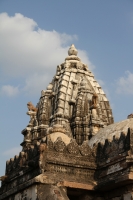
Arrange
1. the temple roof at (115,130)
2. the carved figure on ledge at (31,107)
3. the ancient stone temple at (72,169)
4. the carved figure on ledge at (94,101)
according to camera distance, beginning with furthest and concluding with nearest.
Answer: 1. the carved figure on ledge at (31,107)
2. the carved figure on ledge at (94,101)
3. the temple roof at (115,130)
4. the ancient stone temple at (72,169)

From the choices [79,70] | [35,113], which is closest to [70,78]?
[79,70]

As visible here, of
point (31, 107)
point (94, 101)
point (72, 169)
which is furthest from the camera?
point (31, 107)

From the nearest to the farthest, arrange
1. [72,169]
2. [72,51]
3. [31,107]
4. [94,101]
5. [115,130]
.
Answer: [72,169] → [115,130] → [94,101] → [31,107] → [72,51]

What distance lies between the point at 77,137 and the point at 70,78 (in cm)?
633

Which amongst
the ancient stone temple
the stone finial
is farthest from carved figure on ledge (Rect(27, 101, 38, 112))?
the ancient stone temple

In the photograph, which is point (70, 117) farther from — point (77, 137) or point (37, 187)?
point (37, 187)

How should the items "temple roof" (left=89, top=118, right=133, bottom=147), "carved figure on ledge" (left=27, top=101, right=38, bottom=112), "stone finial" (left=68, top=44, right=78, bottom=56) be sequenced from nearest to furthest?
"temple roof" (left=89, top=118, right=133, bottom=147) < "carved figure on ledge" (left=27, top=101, right=38, bottom=112) < "stone finial" (left=68, top=44, right=78, bottom=56)

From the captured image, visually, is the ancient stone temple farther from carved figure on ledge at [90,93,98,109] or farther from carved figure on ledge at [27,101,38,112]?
carved figure on ledge at [27,101,38,112]

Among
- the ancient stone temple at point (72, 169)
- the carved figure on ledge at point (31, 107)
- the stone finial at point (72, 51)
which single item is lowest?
the ancient stone temple at point (72, 169)

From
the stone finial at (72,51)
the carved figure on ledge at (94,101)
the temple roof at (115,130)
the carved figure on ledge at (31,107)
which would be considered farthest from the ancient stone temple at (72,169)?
the stone finial at (72,51)

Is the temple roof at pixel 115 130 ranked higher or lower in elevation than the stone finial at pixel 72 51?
lower

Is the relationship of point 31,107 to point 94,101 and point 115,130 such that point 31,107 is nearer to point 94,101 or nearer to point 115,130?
point 94,101

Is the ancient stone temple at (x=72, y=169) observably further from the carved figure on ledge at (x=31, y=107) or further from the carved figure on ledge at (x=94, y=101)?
the carved figure on ledge at (x=31, y=107)

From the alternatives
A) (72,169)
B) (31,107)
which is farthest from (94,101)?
(72,169)
